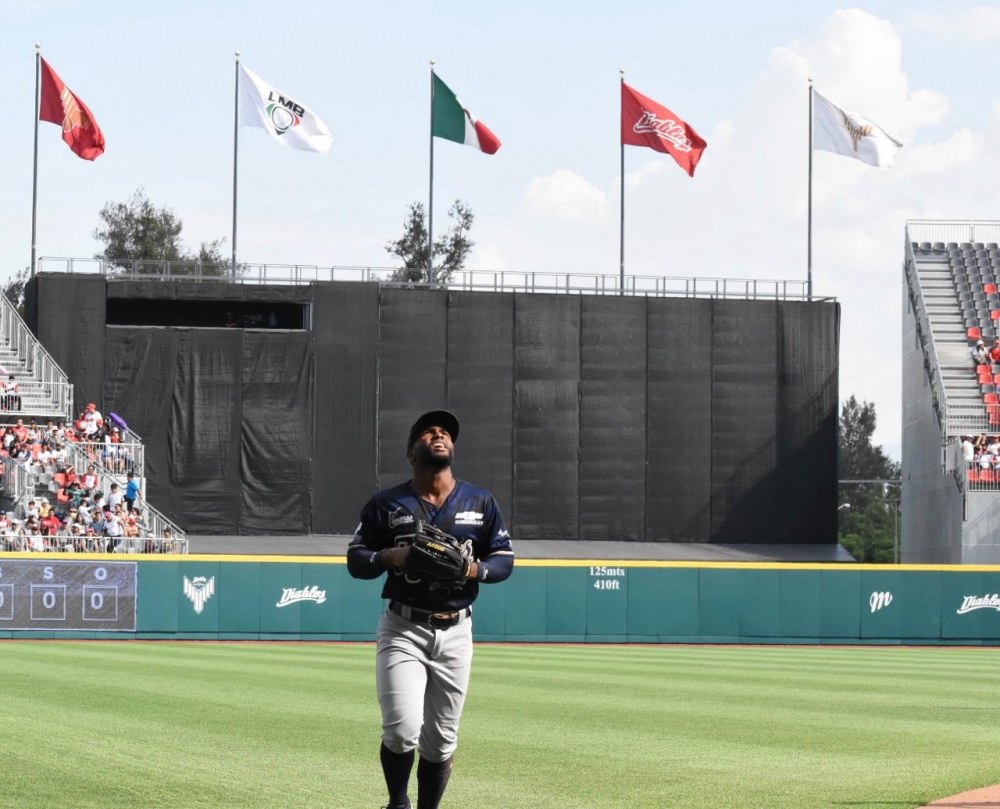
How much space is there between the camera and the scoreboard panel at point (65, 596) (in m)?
31.2

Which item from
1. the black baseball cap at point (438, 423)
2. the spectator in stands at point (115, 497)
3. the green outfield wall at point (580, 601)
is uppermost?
the black baseball cap at point (438, 423)

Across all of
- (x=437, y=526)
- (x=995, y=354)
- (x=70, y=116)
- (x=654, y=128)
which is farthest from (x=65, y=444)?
(x=437, y=526)

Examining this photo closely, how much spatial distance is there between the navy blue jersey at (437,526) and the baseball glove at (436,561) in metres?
0.09

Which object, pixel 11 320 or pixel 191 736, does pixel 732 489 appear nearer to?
pixel 11 320

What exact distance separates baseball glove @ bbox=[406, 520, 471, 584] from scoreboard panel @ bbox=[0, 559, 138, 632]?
83.5ft

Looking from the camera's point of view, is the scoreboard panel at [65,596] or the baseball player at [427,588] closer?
the baseball player at [427,588]

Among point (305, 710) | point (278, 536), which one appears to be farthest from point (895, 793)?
point (278, 536)

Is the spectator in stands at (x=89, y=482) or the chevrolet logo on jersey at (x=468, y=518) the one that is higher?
the chevrolet logo on jersey at (x=468, y=518)

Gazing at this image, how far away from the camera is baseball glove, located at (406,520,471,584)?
7426mm

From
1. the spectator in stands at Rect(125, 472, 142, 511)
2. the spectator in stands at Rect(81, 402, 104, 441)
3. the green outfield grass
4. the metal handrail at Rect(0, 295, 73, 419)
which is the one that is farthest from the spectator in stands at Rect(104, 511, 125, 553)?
the green outfield grass

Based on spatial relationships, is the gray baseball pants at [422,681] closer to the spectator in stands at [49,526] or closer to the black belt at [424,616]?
the black belt at [424,616]

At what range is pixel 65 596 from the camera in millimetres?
31516

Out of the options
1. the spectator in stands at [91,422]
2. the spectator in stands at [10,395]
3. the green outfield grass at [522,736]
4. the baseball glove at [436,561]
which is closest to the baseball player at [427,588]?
the baseball glove at [436,561]

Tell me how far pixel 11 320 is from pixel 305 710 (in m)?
30.9
